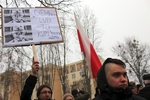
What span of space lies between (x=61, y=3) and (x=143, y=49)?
23827mm

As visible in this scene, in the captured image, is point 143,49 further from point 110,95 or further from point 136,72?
point 110,95

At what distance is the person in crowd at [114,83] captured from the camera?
2.00m

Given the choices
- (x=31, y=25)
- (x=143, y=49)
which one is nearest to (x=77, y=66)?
(x=143, y=49)

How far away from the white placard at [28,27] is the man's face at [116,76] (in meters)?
2.04

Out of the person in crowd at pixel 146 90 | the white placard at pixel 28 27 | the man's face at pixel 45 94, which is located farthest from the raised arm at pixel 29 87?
the person in crowd at pixel 146 90

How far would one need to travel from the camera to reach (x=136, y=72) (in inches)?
1075

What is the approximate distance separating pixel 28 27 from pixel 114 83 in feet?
8.03

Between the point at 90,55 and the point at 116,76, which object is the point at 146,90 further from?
the point at 116,76

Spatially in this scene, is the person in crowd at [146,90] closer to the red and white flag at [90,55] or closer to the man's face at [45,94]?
the red and white flag at [90,55]

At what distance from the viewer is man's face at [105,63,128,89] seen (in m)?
2.05

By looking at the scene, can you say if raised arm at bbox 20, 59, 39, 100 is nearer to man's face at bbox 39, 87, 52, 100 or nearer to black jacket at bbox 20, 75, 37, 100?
black jacket at bbox 20, 75, 37, 100

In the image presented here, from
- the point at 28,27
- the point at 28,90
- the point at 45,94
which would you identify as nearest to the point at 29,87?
the point at 28,90

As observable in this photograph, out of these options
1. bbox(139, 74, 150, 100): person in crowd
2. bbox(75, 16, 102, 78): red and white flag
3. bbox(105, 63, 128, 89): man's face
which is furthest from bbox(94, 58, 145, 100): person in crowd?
bbox(139, 74, 150, 100): person in crowd

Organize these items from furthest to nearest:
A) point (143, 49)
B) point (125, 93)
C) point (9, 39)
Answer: point (143, 49) → point (9, 39) → point (125, 93)
